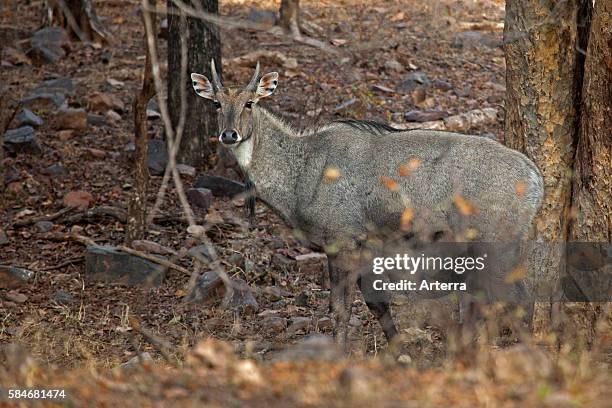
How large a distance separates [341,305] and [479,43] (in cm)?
1014

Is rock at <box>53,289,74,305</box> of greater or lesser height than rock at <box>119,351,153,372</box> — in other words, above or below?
below

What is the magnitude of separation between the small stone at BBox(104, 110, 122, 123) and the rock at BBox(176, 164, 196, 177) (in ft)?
7.76

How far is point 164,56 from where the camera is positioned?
1738 centimetres

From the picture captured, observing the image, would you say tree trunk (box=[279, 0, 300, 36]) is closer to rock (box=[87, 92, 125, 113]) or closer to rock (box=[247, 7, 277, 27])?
rock (box=[247, 7, 277, 27])

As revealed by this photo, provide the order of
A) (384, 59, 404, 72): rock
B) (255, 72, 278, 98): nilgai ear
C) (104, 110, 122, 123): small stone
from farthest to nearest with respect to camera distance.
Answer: (384, 59, 404, 72): rock < (104, 110, 122, 123): small stone < (255, 72, 278, 98): nilgai ear

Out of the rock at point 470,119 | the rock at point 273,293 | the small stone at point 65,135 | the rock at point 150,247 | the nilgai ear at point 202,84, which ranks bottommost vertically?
the rock at point 273,293

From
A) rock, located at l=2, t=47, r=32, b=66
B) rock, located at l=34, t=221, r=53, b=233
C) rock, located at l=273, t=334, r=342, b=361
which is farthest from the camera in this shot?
rock, located at l=2, t=47, r=32, b=66

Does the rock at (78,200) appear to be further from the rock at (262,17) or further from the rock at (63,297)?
the rock at (262,17)

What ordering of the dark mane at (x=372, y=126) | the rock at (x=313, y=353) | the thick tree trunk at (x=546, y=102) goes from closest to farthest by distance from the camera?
the rock at (x=313, y=353) → the thick tree trunk at (x=546, y=102) → the dark mane at (x=372, y=126)

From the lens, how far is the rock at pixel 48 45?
17.9 m

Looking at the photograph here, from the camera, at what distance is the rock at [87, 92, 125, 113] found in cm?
1573

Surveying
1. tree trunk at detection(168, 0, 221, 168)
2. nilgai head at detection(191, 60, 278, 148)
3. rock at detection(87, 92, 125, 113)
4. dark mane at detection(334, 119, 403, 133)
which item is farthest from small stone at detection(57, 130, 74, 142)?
dark mane at detection(334, 119, 403, 133)

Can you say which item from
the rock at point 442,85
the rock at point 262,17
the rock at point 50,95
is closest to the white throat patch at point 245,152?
the rock at point 50,95

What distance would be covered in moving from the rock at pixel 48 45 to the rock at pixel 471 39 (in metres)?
6.98
